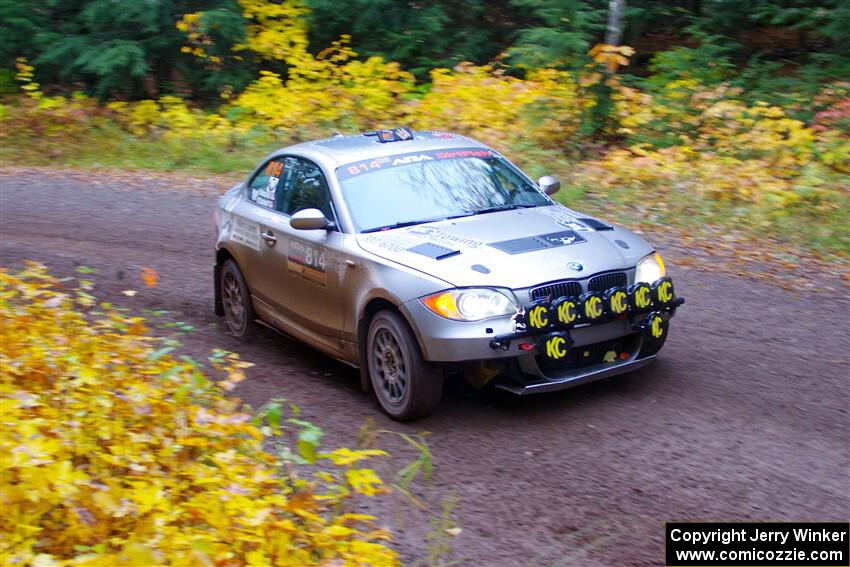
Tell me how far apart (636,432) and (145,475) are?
322 cm

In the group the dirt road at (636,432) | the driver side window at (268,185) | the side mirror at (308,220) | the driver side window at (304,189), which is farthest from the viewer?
the driver side window at (268,185)

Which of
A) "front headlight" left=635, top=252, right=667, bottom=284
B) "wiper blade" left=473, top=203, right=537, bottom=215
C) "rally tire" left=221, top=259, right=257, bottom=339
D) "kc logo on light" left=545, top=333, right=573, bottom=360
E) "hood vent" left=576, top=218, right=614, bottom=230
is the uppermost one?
"wiper blade" left=473, top=203, right=537, bottom=215

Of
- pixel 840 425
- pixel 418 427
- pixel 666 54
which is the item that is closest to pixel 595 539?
pixel 418 427

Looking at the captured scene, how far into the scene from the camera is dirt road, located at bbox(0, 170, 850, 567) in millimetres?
5262

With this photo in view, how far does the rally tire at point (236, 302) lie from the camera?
8.84 metres

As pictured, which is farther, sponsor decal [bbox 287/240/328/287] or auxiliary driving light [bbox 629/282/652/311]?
sponsor decal [bbox 287/240/328/287]

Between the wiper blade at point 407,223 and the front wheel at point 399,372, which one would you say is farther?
the wiper blade at point 407,223

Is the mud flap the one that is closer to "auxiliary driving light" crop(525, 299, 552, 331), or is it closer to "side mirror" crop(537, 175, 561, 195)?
"side mirror" crop(537, 175, 561, 195)

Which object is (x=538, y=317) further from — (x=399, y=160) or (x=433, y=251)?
(x=399, y=160)

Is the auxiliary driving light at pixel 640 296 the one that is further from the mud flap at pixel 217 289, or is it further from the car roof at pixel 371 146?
the mud flap at pixel 217 289

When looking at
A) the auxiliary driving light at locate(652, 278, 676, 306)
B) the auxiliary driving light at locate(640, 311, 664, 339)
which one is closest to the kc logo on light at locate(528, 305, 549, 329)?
the auxiliary driving light at locate(640, 311, 664, 339)

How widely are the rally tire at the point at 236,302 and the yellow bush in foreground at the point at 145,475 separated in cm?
248

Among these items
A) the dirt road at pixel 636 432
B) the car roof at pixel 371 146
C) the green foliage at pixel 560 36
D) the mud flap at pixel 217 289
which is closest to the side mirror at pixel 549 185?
the car roof at pixel 371 146

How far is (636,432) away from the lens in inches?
252
